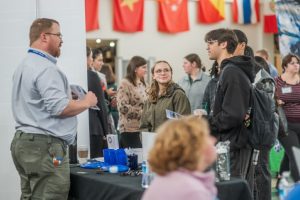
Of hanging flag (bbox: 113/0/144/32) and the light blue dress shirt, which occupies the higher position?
hanging flag (bbox: 113/0/144/32)

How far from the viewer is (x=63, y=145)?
344cm

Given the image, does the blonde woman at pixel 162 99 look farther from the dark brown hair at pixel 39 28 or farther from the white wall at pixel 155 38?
the white wall at pixel 155 38

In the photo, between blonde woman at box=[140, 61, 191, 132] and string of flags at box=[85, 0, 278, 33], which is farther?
string of flags at box=[85, 0, 278, 33]

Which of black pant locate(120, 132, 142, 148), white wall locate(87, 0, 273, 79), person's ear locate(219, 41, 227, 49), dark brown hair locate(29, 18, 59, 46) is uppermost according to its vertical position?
white wall locate(87, 0, 273, 79)

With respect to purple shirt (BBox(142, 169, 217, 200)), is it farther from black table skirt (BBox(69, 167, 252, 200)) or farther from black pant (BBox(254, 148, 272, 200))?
black pant (BBox(254, 148, 272, 200))

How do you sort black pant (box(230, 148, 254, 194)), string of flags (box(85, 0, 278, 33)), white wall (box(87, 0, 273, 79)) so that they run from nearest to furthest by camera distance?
black pant (box(230, 148, 254, 194)) → string of flags (box(85, 0, 278, 33)) → white wall (box(87, 0, 273, 79))

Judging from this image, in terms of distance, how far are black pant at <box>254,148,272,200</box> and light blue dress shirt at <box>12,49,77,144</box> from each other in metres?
1.83

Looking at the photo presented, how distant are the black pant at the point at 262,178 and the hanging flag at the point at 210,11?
299 inches

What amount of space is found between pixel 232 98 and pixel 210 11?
28.8 feet

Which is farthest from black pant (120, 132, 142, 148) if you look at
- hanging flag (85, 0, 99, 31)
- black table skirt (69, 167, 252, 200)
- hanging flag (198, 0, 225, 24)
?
hanging flag (198, 0, 225, 24)

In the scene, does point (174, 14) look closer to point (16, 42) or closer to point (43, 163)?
point (16, 42)

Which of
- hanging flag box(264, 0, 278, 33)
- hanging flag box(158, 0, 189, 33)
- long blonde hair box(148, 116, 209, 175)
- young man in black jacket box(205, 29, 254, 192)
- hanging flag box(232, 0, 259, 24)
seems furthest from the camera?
hanging flag box(264, 0, 278, 33)

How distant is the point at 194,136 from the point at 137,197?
1.03 metres

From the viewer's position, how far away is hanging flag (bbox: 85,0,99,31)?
34.1 feet
